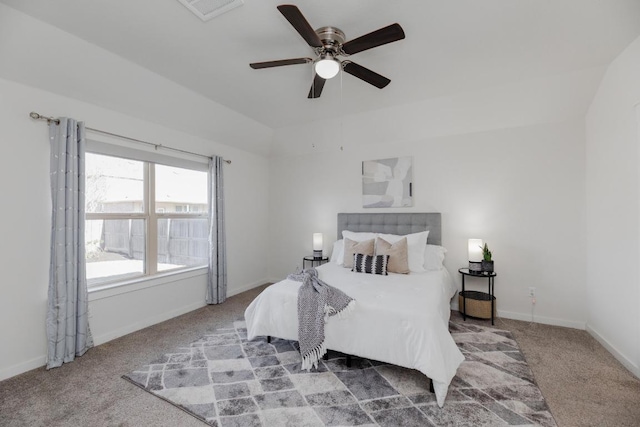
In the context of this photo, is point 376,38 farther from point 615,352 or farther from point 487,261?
point 615,352

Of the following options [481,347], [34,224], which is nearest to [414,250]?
[481,347]

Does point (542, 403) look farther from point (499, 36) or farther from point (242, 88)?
point (242, 88)

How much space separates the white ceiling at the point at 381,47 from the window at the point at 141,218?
124cm

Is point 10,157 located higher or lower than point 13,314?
higher

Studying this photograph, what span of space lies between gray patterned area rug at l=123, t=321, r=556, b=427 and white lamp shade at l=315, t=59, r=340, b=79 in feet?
7.79

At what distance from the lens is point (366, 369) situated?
239cm

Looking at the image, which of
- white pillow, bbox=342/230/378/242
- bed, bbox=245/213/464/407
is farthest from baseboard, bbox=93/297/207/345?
white pillow, bbox=342/230/378/242

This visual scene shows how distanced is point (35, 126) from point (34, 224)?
86 centimetres

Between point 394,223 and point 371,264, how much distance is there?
105 centimetres

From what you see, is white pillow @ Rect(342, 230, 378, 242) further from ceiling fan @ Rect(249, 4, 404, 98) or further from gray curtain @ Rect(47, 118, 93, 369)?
gray curtain @ Rect(47, 118, 93, 369)

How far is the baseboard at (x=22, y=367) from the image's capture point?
2.27 m

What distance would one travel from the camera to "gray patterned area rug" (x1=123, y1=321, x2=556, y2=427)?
184 cm

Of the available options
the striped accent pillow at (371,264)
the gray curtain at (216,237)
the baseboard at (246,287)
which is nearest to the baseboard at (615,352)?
the striped accent pillow at (371,264)

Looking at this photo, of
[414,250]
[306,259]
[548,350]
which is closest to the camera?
[548,350]
